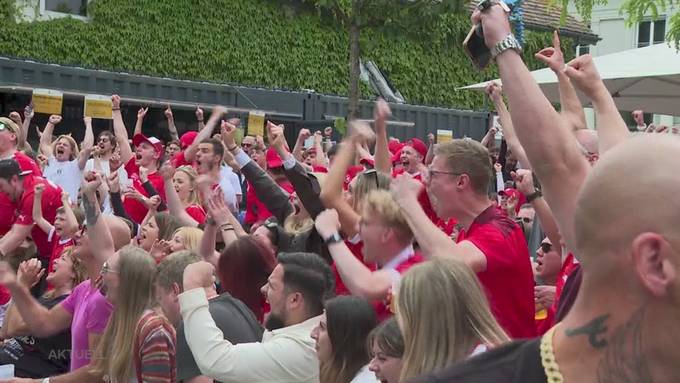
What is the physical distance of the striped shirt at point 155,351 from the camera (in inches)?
179

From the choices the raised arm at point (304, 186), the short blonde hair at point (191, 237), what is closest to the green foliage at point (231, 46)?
the raised arm at point (304, 186)

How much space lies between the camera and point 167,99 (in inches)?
657

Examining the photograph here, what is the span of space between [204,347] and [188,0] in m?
18.6

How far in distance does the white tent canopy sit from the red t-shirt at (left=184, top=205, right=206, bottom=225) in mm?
3204

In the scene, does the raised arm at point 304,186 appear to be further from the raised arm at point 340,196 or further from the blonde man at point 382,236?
the blonde man at point 382,236

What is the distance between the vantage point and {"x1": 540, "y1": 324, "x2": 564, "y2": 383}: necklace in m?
1.64

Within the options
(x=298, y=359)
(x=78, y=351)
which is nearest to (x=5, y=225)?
(x=78, y=351)

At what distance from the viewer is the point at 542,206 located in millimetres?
5488

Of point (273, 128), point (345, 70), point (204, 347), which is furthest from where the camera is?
point (345, 70)

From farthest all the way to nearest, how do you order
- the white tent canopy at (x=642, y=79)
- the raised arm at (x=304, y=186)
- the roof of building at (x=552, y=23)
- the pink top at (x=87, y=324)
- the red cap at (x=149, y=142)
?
the roof of building at (x=552, y=23) → the red cap at (x=149, y=142) → the white tent canopy at (x=642, y=79) → the raised arm at (x=304, y=186) → the pink top at (x=87, y=324)

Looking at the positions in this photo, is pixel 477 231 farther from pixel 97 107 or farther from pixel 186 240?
pixel 97 107

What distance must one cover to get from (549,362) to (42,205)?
7.10m

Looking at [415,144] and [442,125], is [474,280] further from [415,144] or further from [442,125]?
[442,125]

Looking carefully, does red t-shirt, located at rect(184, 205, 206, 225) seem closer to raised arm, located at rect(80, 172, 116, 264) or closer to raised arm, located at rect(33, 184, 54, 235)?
raised arm, located at rect(33, 184, 54, 235)
